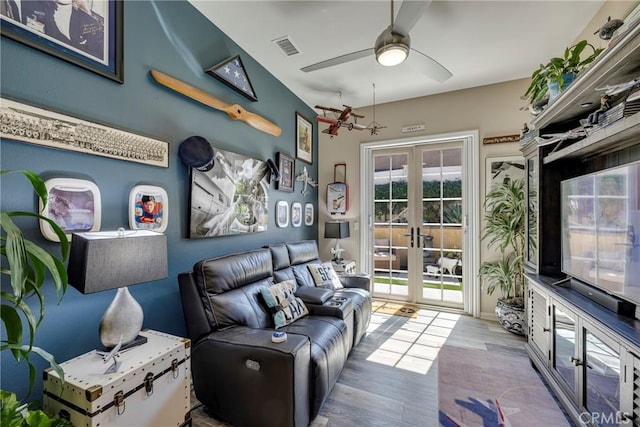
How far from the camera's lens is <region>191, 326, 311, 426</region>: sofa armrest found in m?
1.49

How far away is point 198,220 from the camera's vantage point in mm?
2252

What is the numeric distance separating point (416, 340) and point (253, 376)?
81.1 inches

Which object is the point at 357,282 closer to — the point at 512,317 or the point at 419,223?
the point at 419,223

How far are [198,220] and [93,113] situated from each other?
99cm

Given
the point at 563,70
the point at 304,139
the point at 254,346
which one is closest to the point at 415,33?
the point at 563,70

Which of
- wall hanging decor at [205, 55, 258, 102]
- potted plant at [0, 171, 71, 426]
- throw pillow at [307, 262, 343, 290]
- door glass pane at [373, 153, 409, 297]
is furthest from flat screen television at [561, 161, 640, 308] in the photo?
wall hanging decor at [205, 55, 258, 102]

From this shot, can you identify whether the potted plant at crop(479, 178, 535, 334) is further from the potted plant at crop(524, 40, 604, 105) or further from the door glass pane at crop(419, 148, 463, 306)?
the potted plant at crop(524, 40, 604, 105)

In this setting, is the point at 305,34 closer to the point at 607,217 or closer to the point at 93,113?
the point at 93,113

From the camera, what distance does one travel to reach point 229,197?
2604 mm

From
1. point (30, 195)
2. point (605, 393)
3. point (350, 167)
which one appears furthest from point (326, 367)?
point (350, 167)

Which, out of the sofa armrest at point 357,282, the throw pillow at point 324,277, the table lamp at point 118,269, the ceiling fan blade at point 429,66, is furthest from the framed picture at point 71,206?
the ceiling fan blade at point 429,66

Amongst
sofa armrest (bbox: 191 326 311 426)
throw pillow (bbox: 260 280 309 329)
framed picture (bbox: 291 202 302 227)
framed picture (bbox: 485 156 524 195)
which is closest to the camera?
sofa armrest (bbox: 191 326 311 426)

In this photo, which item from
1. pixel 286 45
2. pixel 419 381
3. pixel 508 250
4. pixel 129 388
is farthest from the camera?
pixel 508 250

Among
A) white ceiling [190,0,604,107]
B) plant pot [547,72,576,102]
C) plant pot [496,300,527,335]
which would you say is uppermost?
white ceiling [190,0,604,107]
